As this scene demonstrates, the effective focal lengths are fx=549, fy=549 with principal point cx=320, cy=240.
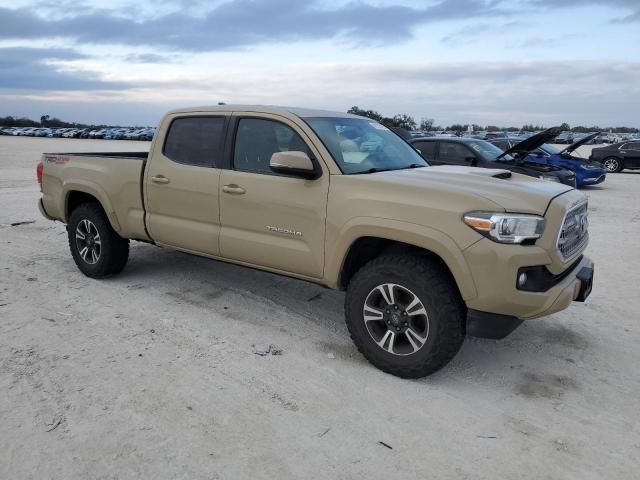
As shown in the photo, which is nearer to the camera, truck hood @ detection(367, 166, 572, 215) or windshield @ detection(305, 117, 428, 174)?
truck hood @ detection(367, 166, 572, 215)

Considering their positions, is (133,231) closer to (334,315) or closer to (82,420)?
(334,315)

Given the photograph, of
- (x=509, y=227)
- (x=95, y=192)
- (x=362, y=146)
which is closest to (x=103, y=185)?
(x=95, y=192)

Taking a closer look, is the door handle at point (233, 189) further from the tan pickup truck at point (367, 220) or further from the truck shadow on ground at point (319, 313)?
the truck shadow on ground at point (319, 313)

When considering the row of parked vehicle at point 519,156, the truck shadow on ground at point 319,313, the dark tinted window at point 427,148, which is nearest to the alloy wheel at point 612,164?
the row of parked vehicle at point 519,156

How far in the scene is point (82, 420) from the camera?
124 inches

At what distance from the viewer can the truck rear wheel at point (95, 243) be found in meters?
5.71

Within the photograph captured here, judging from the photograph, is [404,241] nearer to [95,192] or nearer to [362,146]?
[362,146]

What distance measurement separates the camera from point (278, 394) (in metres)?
3.53

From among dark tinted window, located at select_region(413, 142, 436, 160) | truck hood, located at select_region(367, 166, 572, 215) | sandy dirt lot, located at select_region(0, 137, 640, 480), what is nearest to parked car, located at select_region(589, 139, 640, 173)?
dark tinted window, located at select_region(413, 142, 436, 160)

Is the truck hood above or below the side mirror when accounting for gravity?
below

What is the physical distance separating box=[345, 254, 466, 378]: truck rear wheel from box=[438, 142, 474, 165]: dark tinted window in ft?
29.0

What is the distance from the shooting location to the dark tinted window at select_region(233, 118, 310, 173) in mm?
4418

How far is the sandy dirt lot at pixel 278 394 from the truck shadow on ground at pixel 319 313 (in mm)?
24

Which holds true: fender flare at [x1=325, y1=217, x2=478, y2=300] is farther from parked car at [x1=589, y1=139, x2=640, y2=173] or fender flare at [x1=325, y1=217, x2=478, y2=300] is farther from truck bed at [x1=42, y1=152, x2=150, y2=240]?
parked car at [x1=589, y1=139, x2=640, y2=173]
